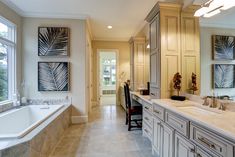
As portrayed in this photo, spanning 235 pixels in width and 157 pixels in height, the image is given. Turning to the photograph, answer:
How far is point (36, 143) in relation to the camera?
77.9 inches

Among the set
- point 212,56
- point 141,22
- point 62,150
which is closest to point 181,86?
point 212,56

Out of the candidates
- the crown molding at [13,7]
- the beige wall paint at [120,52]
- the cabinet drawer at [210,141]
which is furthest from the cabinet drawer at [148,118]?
the beige wall paint at [120,52]

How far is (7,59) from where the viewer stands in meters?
3.68

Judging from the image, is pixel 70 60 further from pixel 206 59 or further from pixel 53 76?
pixel 206 59

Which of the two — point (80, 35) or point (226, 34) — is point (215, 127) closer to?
point (226, 34)

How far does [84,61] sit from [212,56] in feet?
9.76

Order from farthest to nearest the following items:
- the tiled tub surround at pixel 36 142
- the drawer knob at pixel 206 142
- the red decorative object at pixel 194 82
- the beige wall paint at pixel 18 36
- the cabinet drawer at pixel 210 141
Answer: the beige wall paint at pixel 18 36 → the red decorative object at pixel 194 82 → the tiled tub surround at pixel 36 142 → the drawer knob at pixel 206 142 → the cabinet drawer at pixel 210 141

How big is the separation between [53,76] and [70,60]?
60 centimetres

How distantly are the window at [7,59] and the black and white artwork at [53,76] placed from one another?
60 cm

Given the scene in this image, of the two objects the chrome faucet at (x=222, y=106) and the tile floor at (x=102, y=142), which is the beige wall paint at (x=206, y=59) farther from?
the tile floor at (x=102, y=142)

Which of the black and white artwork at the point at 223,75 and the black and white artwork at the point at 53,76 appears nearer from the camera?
the black and white artwork at the point at 223,75

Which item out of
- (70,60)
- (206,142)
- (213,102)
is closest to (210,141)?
(206,142)

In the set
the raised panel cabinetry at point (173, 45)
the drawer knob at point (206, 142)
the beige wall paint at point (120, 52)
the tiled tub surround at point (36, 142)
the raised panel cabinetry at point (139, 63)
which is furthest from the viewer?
the beige wall paint at point (120, 52)

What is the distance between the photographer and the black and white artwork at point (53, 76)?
4.11 m
